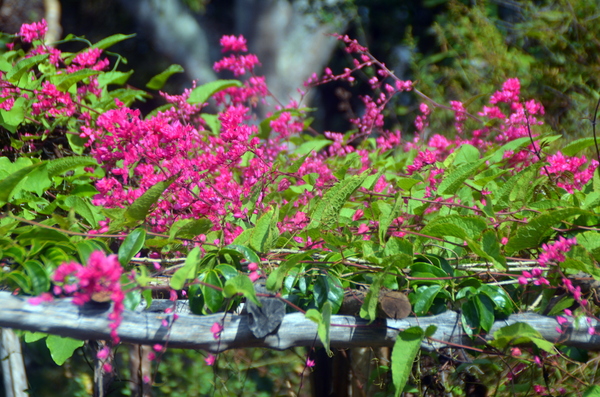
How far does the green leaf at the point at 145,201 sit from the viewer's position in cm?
99

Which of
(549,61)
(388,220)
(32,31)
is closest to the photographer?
(388,220)

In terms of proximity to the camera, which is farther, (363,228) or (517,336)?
(363,228)

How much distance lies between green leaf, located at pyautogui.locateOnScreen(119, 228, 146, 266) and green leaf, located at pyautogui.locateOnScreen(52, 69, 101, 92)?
0.76 meters

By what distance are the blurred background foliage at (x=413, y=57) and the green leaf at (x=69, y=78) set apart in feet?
3.76

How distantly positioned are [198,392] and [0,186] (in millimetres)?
3376

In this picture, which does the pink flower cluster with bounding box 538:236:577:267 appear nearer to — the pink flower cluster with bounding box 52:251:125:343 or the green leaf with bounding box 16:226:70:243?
the pink flower cluster with bounding box 52:251:125:343

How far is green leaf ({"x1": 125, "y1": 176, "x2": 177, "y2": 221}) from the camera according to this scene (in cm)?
99

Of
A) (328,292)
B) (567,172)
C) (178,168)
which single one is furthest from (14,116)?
(567,172)

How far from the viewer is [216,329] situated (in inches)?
35.4

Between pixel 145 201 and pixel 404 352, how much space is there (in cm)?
59

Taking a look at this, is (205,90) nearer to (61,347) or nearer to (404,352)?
(61,347)

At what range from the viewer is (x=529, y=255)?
3.96 ft

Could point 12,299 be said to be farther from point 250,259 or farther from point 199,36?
point 199,36

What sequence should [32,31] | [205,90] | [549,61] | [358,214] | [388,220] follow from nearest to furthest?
1. [388,220]
2. [358,214]
3. [32,31]
4. [205,90]
5. [549,61]
